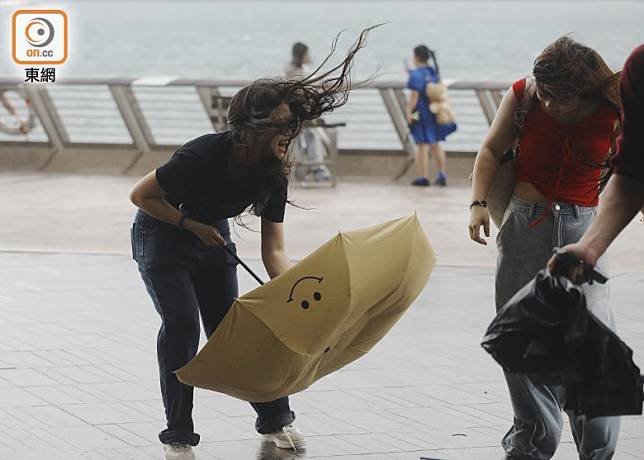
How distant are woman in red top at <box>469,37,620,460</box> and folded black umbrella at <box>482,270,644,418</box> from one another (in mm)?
800

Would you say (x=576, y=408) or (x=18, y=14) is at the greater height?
(x=576, y=408)

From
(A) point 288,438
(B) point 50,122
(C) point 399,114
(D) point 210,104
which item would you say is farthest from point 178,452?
(B) point 50,122

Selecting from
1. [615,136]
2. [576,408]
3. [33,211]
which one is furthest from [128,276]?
[576,408]

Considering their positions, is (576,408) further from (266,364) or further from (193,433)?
(193,433)

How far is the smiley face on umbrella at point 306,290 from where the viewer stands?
211 inches

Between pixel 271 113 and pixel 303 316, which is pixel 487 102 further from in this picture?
pixel 303 316

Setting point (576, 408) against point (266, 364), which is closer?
point (576, 408)

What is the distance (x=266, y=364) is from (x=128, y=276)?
5265 mm

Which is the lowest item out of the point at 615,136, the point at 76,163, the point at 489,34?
the point at 489,34

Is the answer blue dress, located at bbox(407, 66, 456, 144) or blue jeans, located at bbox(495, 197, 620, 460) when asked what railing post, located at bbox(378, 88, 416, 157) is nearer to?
blue dress, located at bbox(407, 66, 456, 144)

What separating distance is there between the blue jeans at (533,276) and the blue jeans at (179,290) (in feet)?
3.82

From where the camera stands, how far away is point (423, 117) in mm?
15891

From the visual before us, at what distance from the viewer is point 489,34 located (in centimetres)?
15275

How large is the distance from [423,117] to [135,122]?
3947 mm
